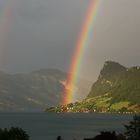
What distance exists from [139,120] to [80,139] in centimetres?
Answer: 9880

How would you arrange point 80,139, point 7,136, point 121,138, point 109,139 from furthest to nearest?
point 80,139 → point 121,138 → point 7,136 → point 109,139

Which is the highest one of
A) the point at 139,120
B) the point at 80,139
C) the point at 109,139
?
the point at 80,139

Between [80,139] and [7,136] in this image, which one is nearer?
[7,136]

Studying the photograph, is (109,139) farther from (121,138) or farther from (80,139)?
(80,139)

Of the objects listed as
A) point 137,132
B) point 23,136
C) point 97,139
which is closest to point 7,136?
point 23,136

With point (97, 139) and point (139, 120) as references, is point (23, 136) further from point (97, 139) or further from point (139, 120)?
point (139, 120)

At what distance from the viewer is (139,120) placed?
4016 inches

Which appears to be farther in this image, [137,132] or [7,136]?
[137,132]

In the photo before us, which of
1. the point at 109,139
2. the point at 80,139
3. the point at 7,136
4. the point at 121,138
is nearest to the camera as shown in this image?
the point at 109,139

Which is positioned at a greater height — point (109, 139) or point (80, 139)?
point (80, 139)

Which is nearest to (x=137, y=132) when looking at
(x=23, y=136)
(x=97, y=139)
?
(x=97, y=139)

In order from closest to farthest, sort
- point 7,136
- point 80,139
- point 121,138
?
point 7,136
point 121,138
point 80,139

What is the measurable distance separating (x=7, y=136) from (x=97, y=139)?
20.9 meters

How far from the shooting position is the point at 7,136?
91.8m
